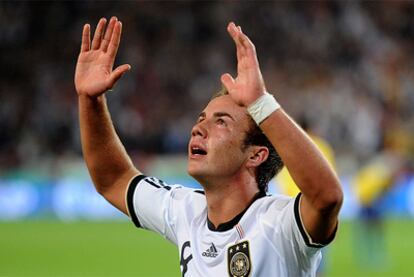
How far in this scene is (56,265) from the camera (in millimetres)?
13398

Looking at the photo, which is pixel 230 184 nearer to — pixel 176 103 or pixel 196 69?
pixel 176 103

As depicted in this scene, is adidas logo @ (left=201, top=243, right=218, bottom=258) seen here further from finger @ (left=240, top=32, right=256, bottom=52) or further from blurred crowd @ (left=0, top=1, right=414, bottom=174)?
blurred crowd @ (left=0, top=1, right=414, bottom=174)

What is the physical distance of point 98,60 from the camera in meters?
4.39

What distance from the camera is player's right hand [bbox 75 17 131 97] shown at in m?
4.33

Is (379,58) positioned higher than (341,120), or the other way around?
(379,58)

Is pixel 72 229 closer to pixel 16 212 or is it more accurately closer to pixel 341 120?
pixel 16 212

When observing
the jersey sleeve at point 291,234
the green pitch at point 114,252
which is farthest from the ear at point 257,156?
the green pitch at point 114,252

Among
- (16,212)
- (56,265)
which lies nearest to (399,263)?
(56,265)

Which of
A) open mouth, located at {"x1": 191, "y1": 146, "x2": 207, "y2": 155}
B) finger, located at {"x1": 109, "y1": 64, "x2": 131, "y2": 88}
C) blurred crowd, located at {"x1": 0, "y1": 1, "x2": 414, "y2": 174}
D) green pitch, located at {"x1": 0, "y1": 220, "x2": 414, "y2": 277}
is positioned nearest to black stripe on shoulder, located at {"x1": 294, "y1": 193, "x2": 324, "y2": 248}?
open mouth, located at {"x1": 191, "y1": 146, "x2": 207, "y2": 155}

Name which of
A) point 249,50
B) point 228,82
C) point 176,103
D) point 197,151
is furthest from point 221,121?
point 176,103

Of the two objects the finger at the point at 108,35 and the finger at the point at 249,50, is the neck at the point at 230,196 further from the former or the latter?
the finger at the point at 108,35

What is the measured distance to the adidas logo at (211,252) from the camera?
13.3 ft

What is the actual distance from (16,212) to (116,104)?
3693 millimetres

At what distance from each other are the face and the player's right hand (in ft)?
1.62
